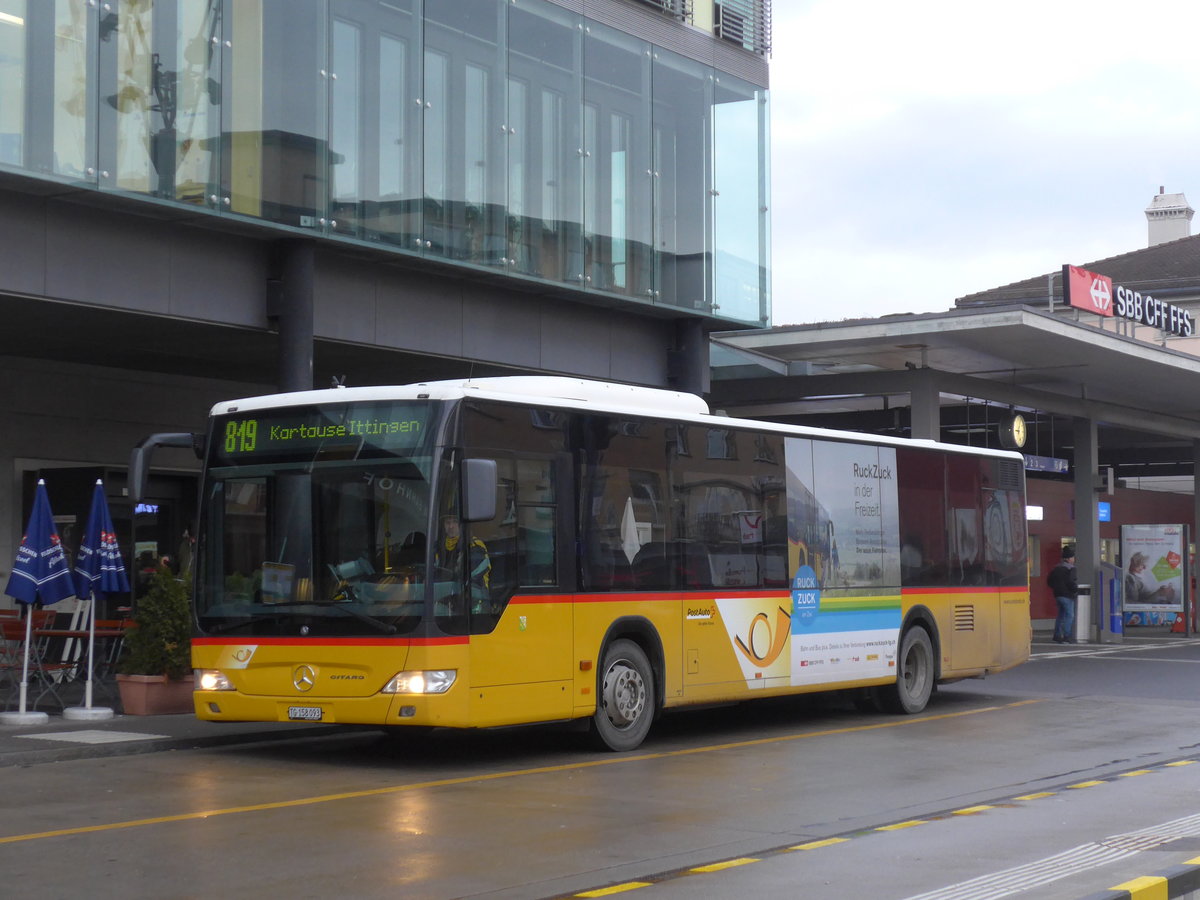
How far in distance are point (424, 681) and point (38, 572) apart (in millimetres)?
5200

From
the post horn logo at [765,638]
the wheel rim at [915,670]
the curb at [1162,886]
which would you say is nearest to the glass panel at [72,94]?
the post horn logo at [765,638]

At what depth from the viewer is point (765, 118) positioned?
24734mm

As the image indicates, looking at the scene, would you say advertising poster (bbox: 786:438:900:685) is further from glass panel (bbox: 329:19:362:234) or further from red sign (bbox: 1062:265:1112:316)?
red sign (bbox: 1062:265:1112:316)

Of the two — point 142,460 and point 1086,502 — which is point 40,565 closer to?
point 142,460

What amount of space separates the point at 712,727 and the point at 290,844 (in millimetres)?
8055

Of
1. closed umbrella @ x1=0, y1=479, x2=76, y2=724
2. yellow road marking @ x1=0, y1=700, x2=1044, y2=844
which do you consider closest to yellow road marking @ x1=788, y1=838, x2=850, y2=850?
yellow road marking @ x1=0, y1=700, x2=1044, y2=844

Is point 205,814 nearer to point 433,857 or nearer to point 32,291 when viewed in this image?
point 433,857

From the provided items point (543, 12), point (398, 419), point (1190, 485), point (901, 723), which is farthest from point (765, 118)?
point (1190, 485)

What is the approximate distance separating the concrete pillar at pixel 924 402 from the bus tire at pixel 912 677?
10354 mm

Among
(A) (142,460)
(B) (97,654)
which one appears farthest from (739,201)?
(A) (142,460)

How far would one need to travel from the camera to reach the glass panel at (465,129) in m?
19.2

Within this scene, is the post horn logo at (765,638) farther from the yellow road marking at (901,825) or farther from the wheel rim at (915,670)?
the yellow road marking at (901,825)

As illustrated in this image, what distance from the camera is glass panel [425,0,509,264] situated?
19.2 metres

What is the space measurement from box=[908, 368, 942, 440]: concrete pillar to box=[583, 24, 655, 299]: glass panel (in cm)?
747
